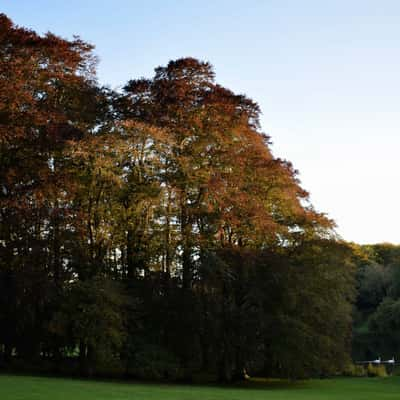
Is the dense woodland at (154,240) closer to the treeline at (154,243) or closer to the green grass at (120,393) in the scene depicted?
the treeline at (154,243)

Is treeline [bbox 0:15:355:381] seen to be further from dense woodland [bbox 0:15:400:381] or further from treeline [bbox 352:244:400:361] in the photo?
treeline [bbox 352:244:400:361]

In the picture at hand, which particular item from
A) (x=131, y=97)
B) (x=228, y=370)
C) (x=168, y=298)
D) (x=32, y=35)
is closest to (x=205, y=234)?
(x=168, y=298)

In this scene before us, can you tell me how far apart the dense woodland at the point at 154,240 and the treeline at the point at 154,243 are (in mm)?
85

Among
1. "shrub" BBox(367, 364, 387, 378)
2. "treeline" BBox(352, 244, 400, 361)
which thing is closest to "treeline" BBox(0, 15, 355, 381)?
"shrub" BBox(367, 364, 387, 378)

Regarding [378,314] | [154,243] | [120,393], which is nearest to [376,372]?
[154,243]

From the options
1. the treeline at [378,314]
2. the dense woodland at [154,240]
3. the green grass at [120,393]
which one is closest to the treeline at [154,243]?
the dense woodland at [154,240]

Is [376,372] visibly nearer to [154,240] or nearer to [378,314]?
[154,240]

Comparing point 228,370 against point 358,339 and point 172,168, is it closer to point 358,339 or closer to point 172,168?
point 172,168

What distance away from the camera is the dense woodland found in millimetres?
31672

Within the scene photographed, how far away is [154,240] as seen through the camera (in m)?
35.0

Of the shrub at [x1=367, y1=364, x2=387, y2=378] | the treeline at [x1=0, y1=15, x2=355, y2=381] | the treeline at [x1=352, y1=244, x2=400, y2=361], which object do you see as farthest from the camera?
the treeline at [x1=352, y1=244, x2=400, y2=361]

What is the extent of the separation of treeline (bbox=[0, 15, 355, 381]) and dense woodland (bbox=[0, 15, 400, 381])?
0.28ft

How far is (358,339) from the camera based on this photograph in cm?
7431

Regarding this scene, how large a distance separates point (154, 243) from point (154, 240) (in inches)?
6.8
